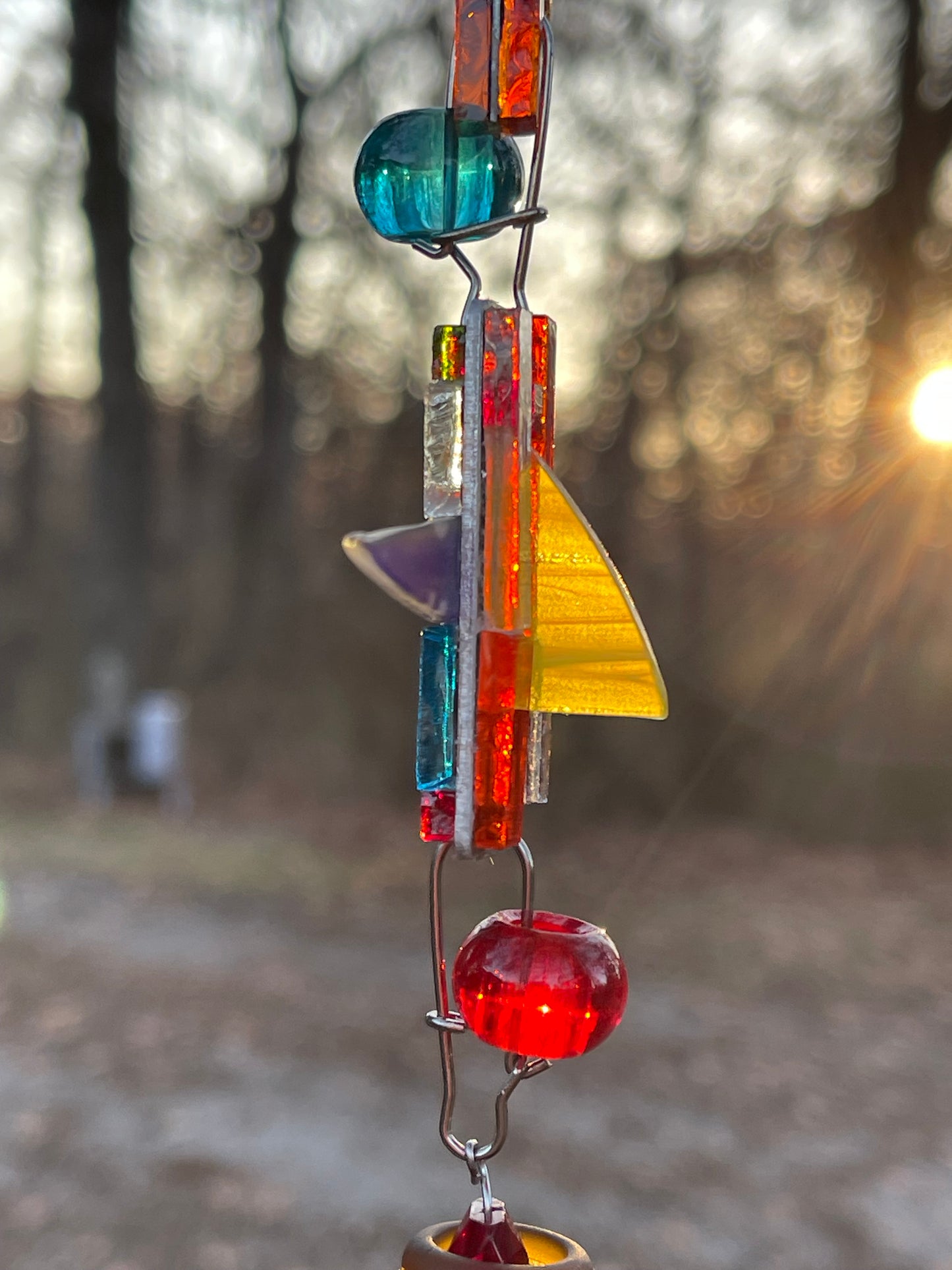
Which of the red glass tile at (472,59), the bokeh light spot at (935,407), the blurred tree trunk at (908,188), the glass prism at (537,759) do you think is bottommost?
the glass prism at (537,759)

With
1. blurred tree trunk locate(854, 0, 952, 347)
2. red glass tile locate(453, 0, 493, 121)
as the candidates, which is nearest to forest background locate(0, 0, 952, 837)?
blurred tree trunk locate(854, 0, 952, 347)

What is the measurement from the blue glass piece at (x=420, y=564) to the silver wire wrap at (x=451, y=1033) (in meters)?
0.24

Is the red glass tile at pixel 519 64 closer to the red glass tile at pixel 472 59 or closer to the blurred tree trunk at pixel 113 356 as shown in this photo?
the red glass tile at pixel 472 59

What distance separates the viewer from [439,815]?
1124 millimetres

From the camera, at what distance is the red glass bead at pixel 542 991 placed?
109 centimetres

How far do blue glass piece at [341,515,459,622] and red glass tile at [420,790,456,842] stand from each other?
0.56ft

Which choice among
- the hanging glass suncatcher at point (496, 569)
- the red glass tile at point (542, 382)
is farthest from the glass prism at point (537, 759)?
the red glass tile at point (542, 382)

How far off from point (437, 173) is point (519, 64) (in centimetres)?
13

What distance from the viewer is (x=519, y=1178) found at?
4020 millimetres

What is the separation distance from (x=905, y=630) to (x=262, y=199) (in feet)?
23.5

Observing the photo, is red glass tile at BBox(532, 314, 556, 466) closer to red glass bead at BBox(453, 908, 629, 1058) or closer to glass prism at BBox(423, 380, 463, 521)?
glass prism at BBox(423, 380, 463, 521)

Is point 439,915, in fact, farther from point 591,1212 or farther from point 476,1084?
point 476,1084

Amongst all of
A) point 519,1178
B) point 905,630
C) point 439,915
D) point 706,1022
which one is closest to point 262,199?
point 905,630

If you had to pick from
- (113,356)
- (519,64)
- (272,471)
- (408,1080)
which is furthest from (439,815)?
(272,471)
